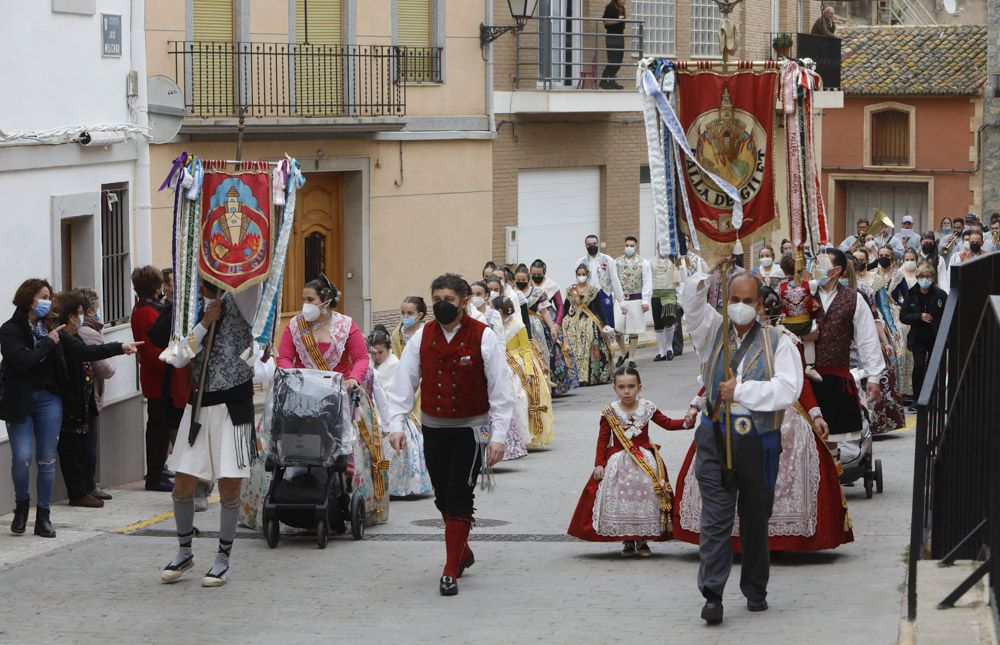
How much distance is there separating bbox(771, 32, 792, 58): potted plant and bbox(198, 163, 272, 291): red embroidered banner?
23.1 metres

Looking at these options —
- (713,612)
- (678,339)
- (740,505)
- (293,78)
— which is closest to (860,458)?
(740,505)

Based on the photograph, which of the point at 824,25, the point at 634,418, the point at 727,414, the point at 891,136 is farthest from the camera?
the point at 891,136

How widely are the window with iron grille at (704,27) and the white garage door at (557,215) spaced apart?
3735 millimetres

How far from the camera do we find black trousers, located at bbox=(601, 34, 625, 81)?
28.5 metres

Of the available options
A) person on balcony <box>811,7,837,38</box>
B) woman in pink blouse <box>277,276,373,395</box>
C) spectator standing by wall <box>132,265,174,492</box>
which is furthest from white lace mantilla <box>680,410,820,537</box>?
person on balcony <box>811,7,837,38</box>

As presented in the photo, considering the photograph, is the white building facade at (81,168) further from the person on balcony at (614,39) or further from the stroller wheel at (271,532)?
the person on balcony at (614,39)

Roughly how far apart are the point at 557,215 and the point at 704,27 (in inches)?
215

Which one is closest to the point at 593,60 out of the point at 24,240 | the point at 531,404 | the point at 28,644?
the point at 531,404

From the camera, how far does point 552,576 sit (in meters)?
10.7

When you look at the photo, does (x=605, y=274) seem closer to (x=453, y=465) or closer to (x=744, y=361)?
(x=453, y=465)

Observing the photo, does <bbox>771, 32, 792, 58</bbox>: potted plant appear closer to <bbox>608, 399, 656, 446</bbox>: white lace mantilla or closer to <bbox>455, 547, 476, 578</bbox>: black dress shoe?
<bbox>608, 399, 656, 446</bbox>: white lace mantilla

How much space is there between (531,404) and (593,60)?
12.7 meters

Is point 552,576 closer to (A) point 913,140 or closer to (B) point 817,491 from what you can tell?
(B) point 817,491

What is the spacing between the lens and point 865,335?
1285cm
